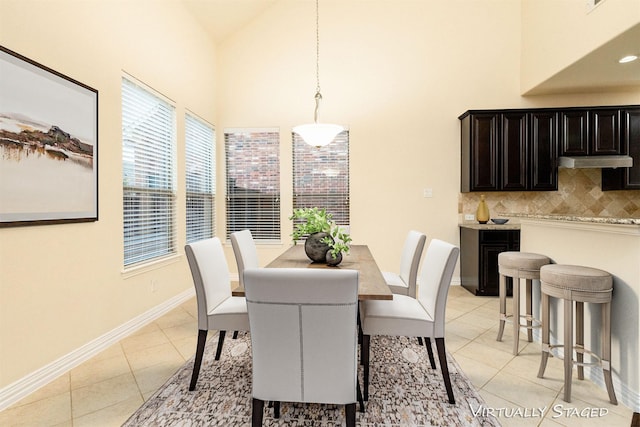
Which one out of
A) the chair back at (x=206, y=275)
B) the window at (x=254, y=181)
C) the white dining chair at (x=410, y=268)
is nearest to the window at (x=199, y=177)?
the window at (x=254, y=181)

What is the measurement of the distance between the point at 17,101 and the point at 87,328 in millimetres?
1636

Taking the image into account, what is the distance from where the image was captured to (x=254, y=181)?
16.3ft

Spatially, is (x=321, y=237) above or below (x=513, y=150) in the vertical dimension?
below

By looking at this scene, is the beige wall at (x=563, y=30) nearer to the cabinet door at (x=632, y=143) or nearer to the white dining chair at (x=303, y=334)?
the cabinet door at (x=632, y=143)

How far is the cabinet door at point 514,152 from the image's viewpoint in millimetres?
4258

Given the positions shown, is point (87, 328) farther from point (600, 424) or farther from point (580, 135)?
point (580, 135)

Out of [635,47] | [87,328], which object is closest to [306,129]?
[87,328]

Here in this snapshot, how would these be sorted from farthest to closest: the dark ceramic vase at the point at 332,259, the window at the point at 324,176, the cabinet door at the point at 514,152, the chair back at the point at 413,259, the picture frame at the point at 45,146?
the window at the point at 324,176, the cabinet door at the point at 514,152, the chair back at the point at 413,259, the dark ceramic vase at the point at 332,259, the picture frame at the point at 45,146

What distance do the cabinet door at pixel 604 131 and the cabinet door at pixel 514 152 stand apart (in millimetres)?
813

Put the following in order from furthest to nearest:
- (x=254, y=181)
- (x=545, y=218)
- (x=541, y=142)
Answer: (x=254, y=181) < (x=541, y=142) < (x=545, y=218)

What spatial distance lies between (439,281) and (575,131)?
3717 millimetres

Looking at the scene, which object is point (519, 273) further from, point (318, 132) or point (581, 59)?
point (581, 59)

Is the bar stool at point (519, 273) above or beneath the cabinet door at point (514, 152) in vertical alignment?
beneath

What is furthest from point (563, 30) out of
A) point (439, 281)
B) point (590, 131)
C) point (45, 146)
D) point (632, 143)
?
point (45, 146)
